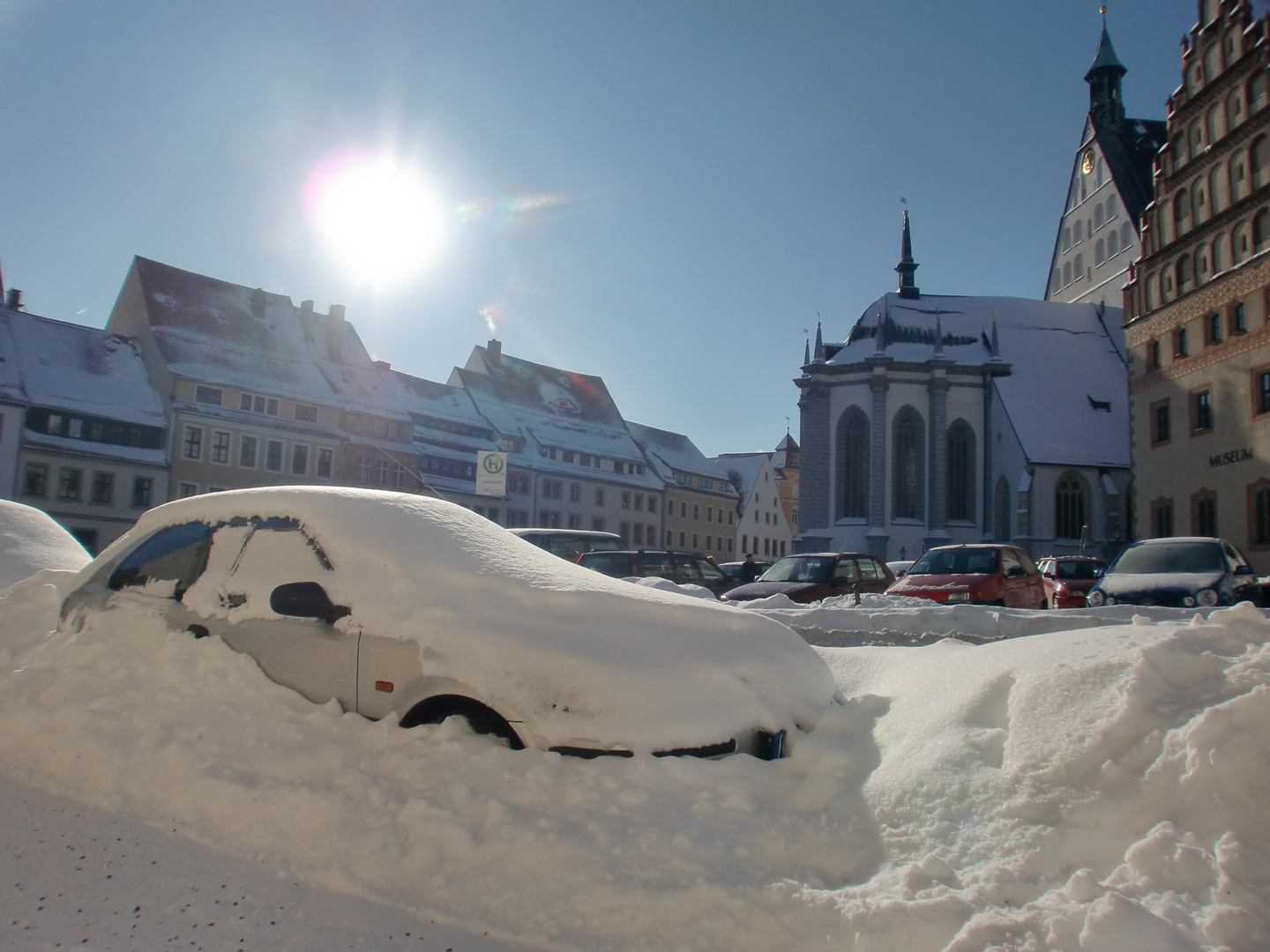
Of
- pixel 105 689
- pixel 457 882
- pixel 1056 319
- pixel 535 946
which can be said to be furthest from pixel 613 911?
pixel 1056 319

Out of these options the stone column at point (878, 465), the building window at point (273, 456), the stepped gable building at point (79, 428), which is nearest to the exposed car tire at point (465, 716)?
the stepped gable building at point (79, 428)

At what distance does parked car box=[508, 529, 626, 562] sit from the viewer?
19422 millimetres

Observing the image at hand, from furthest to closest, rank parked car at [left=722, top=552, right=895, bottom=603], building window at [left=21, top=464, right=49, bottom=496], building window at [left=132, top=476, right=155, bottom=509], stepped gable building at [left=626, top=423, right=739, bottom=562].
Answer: stepped gable building at [left=626, top=423, right=739, bottom=562] → building window at [left=132, top=476, right=155, bottom=509] → building window at [left=21, top=464, right=49, bottom=496] → parked car at [left=722, top=552, right=895, bottom=603]

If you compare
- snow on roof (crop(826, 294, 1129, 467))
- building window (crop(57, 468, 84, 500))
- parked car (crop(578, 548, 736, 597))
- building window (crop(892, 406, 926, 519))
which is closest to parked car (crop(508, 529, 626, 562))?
parked car (crop(578, 548, 736, 597))

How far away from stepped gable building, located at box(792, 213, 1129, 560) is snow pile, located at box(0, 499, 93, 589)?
43173 mm

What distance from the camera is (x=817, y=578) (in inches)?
617

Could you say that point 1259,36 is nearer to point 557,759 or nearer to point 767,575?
point 767,575

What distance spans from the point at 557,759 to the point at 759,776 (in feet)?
2.91

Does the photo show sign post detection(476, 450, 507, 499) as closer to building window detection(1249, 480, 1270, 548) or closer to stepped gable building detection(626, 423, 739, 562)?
building window detection(1249, 480, 1270, 548)

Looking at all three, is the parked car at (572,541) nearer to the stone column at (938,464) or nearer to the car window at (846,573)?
the car window at (846,573)

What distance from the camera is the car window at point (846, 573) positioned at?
15.7 metres

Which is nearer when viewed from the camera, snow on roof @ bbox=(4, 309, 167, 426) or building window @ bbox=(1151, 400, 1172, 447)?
building window @ bbox=(1151, 400, 1172, 447)

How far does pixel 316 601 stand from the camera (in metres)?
4.62

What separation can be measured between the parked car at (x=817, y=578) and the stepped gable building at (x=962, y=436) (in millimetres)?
33176
